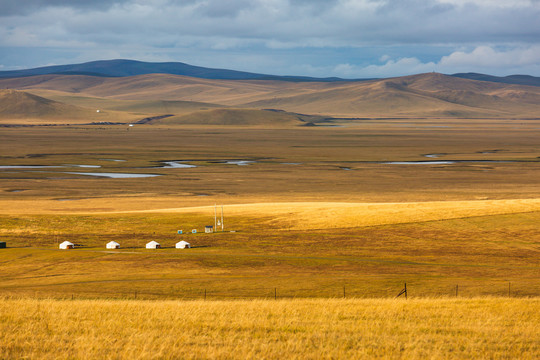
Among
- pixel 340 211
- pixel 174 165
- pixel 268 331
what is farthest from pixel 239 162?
pixel 268 331

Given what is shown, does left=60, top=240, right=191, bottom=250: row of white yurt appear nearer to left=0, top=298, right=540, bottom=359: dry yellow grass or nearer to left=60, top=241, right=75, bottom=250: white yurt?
left=60, top=241, right=75, bottom=250: white yurt

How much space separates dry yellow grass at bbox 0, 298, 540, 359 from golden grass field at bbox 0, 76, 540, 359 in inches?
3.7

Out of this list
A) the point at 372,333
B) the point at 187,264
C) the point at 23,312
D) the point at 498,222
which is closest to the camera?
the point at 372,333

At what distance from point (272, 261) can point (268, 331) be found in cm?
3781

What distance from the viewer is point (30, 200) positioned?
10638 centimetres

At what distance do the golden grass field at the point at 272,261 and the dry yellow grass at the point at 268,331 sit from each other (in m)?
0.09

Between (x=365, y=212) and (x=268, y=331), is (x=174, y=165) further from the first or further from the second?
(x=268, y=331)

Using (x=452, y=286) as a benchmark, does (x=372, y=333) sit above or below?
above

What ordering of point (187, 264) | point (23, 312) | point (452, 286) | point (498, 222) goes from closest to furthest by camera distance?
1. point (23, 312)
2. point (452, 286)
3. point (187, 264)
4. point (498, 222)

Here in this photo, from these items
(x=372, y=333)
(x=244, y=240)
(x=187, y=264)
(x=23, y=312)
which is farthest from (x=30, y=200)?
(x=372, y=333)

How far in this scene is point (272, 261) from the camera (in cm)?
6103

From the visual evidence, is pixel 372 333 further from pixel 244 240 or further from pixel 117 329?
pixel 244 240

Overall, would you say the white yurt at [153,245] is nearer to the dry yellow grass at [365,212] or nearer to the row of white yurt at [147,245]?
the row of white yurt at [147,245]

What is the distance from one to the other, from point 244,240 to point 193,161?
9900cm
